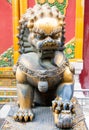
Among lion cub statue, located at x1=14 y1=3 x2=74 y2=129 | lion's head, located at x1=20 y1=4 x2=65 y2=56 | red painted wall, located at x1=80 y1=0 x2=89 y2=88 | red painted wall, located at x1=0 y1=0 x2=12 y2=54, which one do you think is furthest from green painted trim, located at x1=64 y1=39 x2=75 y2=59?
lion's head, located at x1=20 y1=4 x2=65 y2=56

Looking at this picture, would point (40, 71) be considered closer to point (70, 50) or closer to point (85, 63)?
point (70, 50)

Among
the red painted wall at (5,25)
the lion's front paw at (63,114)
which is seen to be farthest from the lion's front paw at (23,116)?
the red painted wall at (5,25)

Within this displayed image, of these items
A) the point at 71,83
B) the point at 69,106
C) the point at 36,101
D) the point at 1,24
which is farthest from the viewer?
the point at 1,24

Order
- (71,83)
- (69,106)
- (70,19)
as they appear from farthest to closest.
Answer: (70,19) → (71,83) → (69,106)

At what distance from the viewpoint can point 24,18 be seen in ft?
4.00

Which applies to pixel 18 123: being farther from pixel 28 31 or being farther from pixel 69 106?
pixel 28 31

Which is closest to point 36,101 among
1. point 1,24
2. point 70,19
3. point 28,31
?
point 28,31

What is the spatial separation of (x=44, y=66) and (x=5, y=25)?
2340 mm

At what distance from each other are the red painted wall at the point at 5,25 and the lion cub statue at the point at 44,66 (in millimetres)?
2181

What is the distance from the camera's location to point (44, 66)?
1.15m

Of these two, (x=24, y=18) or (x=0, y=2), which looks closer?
(x=24, y=18)

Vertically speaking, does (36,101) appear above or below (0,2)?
below

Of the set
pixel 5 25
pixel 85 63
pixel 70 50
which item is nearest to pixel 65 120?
pixel 70 50

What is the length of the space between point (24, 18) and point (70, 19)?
2033mm
